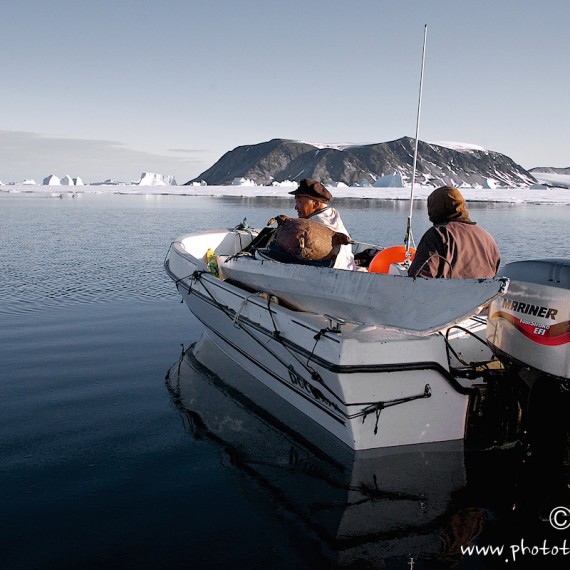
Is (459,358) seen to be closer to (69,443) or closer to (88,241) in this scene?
(69,443)

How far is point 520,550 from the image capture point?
3297mm

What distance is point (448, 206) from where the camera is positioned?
14.4 ft

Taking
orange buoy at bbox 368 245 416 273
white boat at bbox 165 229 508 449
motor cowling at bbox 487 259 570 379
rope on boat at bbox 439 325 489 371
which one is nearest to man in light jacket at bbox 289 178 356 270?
orange buoy at bbox 368 245 416 273

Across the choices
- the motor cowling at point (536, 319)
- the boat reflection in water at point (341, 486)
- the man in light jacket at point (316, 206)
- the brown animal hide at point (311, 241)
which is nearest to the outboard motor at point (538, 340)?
the motor cowling at point (536, 319)

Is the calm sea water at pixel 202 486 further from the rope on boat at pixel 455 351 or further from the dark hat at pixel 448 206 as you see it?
the dark hat at pixel 448 206

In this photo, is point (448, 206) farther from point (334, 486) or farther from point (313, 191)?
point (334, 486)

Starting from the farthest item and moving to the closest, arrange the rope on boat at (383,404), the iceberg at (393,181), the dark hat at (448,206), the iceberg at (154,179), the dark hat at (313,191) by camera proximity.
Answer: the iceberg at (154,179) < the iceberg at (393,181) < the dark hat at (313,191) < the dark hat at (448,206) < the rope on boat at (383,404)

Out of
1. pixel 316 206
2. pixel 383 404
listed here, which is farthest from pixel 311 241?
pixel 383 404

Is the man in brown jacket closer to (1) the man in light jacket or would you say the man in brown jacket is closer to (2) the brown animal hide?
(2) the brown animal hide

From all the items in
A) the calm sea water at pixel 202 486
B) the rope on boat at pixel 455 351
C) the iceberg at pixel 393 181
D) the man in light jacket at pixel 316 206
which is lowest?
the calm sea water at pixel 202 486

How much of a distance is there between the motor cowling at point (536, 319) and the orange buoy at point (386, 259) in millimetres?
1943

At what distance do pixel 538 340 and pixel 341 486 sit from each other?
65.5 inches

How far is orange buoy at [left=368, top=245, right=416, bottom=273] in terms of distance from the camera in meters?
6.04

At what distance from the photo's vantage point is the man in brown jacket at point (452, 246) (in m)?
4.22
